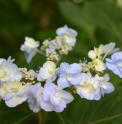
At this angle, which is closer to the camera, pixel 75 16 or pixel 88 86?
pixel 88 86

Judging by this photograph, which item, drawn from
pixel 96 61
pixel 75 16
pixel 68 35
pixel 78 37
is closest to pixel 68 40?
pixel 68 35

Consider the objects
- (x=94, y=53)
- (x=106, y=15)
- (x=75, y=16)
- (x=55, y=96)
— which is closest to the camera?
(x=55, y=96)

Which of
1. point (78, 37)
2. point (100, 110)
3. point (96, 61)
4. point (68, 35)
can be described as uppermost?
point (78, 37)

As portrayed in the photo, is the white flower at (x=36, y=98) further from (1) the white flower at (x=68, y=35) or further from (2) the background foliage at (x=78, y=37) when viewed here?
(1) the white flower at (x=68, y=35)

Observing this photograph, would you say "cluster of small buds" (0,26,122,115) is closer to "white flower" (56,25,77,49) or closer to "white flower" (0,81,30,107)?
"white flower" (0,81,30,107)

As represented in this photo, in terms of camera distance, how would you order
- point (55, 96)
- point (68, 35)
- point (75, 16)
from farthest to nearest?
point (75, 16) → point (68, 35) → point (55, 96)

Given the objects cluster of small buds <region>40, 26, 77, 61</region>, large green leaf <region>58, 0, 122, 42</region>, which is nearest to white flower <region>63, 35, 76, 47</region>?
cluster of small buds <region>40, 26, 77, 61</region>

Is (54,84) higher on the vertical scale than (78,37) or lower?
lower

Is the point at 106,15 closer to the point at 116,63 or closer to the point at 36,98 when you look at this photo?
the point at 116,63
